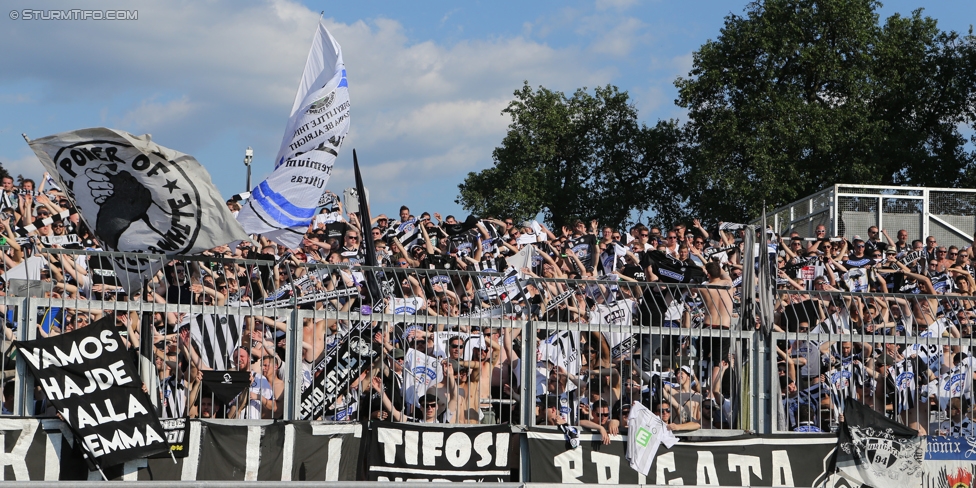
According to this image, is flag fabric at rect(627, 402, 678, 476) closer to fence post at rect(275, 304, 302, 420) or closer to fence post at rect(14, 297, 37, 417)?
fence post at rect(275, 304, 302, 420)

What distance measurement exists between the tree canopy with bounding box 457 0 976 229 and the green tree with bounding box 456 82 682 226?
199mm

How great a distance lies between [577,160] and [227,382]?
3866 centimetres

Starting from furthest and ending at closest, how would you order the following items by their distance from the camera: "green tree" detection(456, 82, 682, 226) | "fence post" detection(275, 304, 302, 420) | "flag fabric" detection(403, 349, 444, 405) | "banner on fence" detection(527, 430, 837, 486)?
"green tree" detection(456, 82, 682, 226) < "banner on fence" detection(527, 430, 837, 486) < "flag fabric" detection(403, 349, 444, 405) < "fence post" detection(275, 304, 302, 420)

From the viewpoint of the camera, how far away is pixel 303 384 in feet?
32.6

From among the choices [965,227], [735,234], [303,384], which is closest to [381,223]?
[735,234]

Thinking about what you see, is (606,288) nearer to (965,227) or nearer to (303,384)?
(303,384)

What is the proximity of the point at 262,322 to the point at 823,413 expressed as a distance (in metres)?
5.63

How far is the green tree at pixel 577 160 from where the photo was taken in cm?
4466

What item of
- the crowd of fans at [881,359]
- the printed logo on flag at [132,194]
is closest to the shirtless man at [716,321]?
the crowd of fans at [881,359]

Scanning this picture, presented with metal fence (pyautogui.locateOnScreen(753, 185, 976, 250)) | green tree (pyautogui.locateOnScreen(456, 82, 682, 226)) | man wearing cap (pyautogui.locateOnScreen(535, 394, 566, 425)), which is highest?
green tree (pyautogui.locateOnScreen(456, 82, 682, 226))

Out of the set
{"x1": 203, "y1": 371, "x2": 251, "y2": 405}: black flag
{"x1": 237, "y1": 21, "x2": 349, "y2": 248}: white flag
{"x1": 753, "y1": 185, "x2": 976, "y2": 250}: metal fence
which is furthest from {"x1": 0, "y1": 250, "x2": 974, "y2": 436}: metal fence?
{"x1": 753, "y1": 185, "x2": 976, "y2": 250}: metal fence

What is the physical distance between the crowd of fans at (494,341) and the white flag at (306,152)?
0.67 metres

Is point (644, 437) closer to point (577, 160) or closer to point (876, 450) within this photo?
point (876, 450)

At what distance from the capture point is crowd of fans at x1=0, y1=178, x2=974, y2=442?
9539mm
